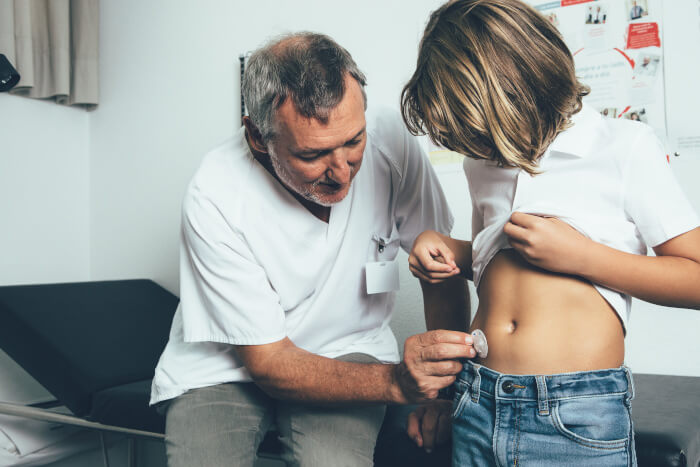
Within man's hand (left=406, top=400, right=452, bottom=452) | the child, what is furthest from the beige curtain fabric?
man's hand (left=406, top=400, right=452, bottom=452)

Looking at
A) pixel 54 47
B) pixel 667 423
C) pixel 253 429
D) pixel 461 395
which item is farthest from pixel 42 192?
pixel 667 423

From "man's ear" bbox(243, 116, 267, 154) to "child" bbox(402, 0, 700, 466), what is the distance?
0.42m

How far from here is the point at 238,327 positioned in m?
1.26

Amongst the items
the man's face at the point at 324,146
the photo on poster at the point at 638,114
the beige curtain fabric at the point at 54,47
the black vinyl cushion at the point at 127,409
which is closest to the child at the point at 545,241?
the man's face at the point at 324,146

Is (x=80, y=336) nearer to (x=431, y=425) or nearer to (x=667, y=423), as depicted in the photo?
(x=431, y=425)

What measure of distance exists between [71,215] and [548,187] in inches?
96.3

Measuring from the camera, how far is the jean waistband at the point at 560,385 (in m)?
0.86

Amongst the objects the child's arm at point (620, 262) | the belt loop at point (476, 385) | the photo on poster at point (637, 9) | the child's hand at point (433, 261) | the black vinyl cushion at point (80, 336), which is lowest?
the black vinyl cushion at point (80, 336)

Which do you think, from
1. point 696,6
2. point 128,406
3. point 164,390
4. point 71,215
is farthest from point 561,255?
point 71,215

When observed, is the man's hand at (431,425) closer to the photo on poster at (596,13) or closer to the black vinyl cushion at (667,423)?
the black vinyl cushion at (667,423)

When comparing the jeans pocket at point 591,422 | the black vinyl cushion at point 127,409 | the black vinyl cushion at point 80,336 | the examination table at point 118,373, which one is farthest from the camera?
the black vinyl cushion at point 80,336

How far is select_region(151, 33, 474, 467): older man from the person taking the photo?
117cm

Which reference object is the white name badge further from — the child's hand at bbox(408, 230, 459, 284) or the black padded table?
the black padded table

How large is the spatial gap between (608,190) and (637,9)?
3.17 ft
